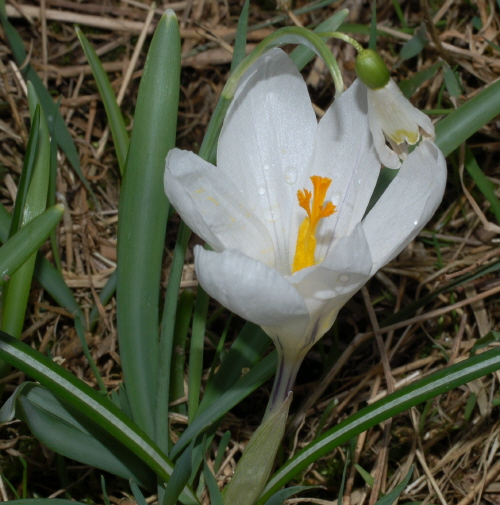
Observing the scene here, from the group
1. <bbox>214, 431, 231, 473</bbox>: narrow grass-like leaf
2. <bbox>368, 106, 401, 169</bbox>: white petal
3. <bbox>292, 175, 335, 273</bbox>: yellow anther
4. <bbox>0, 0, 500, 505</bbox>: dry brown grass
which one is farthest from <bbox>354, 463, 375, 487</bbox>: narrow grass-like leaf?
<bbox>368, 106, 401, 169</bbox>: white petal

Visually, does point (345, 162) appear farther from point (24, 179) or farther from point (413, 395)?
point (24, 179)

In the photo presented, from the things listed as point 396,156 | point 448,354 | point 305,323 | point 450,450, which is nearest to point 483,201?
point 448,354

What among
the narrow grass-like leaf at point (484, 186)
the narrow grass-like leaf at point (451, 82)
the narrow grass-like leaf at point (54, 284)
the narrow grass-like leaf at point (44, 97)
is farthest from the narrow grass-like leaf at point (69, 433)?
the narrow grass-like leaf at point (451, 82)

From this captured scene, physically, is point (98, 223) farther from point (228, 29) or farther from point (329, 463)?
point (329, 463)

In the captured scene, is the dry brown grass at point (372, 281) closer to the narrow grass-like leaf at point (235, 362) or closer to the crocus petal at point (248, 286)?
the narrow grass-like leaf at point (235, 362)

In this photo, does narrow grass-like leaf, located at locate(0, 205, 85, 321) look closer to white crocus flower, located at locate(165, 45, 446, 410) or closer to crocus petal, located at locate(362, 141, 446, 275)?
white crocus flower, located at locate(165, 45, 446, 410)

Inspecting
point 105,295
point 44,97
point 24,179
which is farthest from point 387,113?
point 44,97
